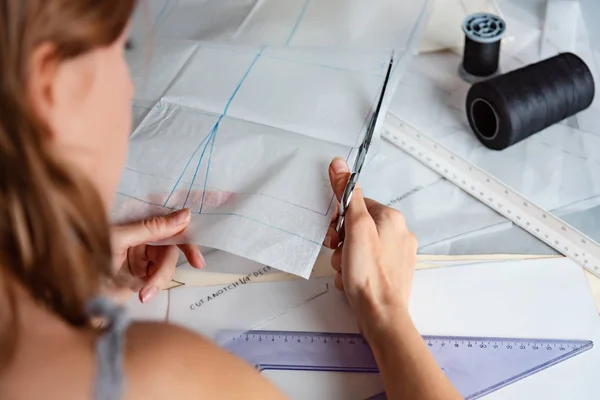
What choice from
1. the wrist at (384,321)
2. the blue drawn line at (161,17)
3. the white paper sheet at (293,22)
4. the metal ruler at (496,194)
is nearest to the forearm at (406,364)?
the wrist at (384,321)

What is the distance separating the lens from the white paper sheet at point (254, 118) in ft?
2.55

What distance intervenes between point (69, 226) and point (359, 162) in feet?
1.51

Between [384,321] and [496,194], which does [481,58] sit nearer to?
[496,194]

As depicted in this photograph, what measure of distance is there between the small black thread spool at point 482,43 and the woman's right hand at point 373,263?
0.37 meters

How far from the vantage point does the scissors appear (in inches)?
29.9

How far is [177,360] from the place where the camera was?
0.48 meters

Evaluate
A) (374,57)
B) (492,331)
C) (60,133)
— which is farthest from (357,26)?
(60,133)

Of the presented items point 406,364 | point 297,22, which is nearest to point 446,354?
point 406,364

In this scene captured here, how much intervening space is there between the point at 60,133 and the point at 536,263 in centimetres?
61

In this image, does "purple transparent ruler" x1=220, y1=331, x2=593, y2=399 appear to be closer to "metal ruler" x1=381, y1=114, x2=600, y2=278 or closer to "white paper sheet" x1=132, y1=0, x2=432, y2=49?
"metal ruler" x1=381, y1=114, x2=600, y2=278

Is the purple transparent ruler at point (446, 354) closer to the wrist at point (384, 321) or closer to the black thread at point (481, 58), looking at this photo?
the wrist at point (384, 321)

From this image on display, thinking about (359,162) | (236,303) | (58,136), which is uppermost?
(58,136)

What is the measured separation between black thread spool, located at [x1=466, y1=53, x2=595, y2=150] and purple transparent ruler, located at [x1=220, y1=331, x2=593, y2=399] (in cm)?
33

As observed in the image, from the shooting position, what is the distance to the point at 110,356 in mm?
441
